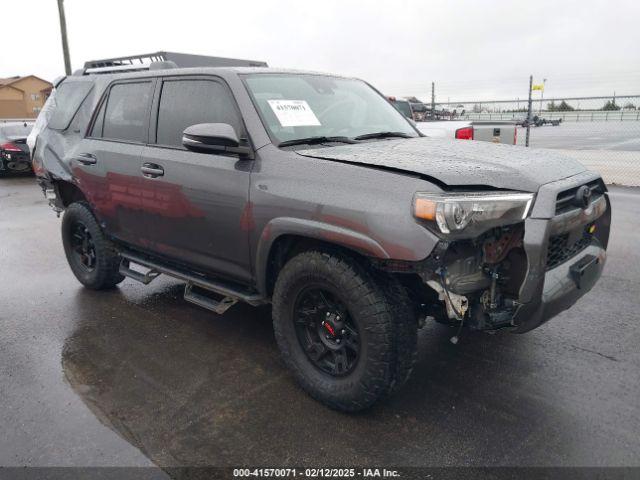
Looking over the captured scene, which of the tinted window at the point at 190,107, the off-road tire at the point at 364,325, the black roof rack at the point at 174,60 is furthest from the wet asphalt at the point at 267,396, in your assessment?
the black roof rack at the point at 174,60

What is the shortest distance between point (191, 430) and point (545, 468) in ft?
5.88

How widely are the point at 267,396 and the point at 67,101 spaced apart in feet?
11.8

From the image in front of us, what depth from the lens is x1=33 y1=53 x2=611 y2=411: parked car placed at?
2531 mm

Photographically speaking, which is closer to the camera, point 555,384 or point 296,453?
point 296,453

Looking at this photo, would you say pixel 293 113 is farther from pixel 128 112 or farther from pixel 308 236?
pixel 128 112

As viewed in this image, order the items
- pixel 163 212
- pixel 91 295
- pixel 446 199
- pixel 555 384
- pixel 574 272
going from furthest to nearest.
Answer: pixel 91 295 < pixel 163 212 < pixel 555 384 < pixel 574 272 < pixel 446 199

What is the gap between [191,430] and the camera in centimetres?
281

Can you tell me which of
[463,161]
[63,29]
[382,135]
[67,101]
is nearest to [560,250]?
[463,161]

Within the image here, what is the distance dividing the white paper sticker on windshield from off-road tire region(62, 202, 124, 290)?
224cm

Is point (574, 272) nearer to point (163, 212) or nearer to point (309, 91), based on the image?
point (309, 91)

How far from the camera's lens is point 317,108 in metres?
3.60

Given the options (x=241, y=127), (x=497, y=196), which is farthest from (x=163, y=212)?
(x=497, y=196)

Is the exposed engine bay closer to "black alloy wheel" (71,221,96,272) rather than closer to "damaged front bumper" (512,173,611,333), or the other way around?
"damaged front bumper" (512,173,611,333)

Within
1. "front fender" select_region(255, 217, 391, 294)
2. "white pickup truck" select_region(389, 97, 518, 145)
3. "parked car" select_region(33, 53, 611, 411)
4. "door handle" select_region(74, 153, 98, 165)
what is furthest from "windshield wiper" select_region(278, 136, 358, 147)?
"white pickup truck" select_region(389, 97, 518, 145)
